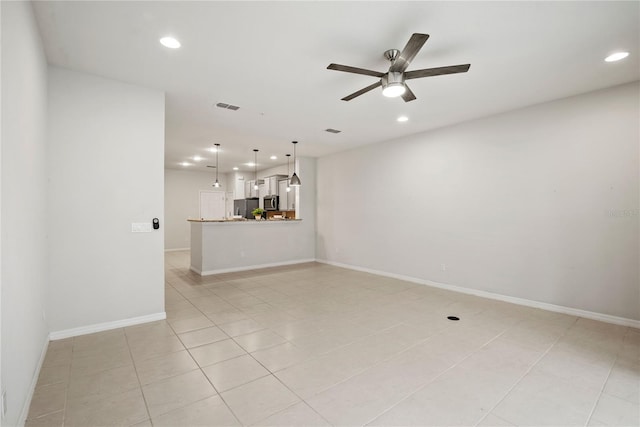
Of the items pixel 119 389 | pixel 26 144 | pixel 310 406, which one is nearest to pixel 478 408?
pixel 310 406

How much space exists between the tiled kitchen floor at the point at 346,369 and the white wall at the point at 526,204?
0.59 meters

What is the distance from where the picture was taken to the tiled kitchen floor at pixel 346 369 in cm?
190

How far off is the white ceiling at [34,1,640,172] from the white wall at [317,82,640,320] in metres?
0.46

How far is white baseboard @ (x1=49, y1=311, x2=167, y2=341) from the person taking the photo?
117 inches

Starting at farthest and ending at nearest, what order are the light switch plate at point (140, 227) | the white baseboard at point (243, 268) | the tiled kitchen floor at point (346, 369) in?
the white baseboard at point (243, 268) → the light switch plate at point (140, 227) → the tiled kitchen floor at point (346, 369)

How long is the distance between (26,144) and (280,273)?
4.78 metres

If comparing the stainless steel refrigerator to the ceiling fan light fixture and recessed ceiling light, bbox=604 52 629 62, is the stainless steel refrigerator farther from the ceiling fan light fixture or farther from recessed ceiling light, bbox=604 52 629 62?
recessed ceiling light, bbox=604 52 629 62

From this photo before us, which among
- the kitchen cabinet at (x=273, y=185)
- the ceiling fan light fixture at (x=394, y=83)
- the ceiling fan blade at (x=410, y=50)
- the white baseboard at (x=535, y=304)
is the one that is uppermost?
the ceiling fan blade at (x=410, y=50)

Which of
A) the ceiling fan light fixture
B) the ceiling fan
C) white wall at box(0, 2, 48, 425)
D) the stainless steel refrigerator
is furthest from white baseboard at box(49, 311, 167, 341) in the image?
the stainless steel refrigerator

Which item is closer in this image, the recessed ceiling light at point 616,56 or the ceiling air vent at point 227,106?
the recessed ceiling light at point 616,56

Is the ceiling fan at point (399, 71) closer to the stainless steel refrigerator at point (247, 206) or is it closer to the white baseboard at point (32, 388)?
the white baseboard at point (32, 388)

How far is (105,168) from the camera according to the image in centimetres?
317

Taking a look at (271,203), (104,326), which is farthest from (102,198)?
(271,203)

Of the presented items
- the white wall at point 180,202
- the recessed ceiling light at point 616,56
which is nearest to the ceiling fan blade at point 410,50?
the recessed ceiling light at point 616,56
